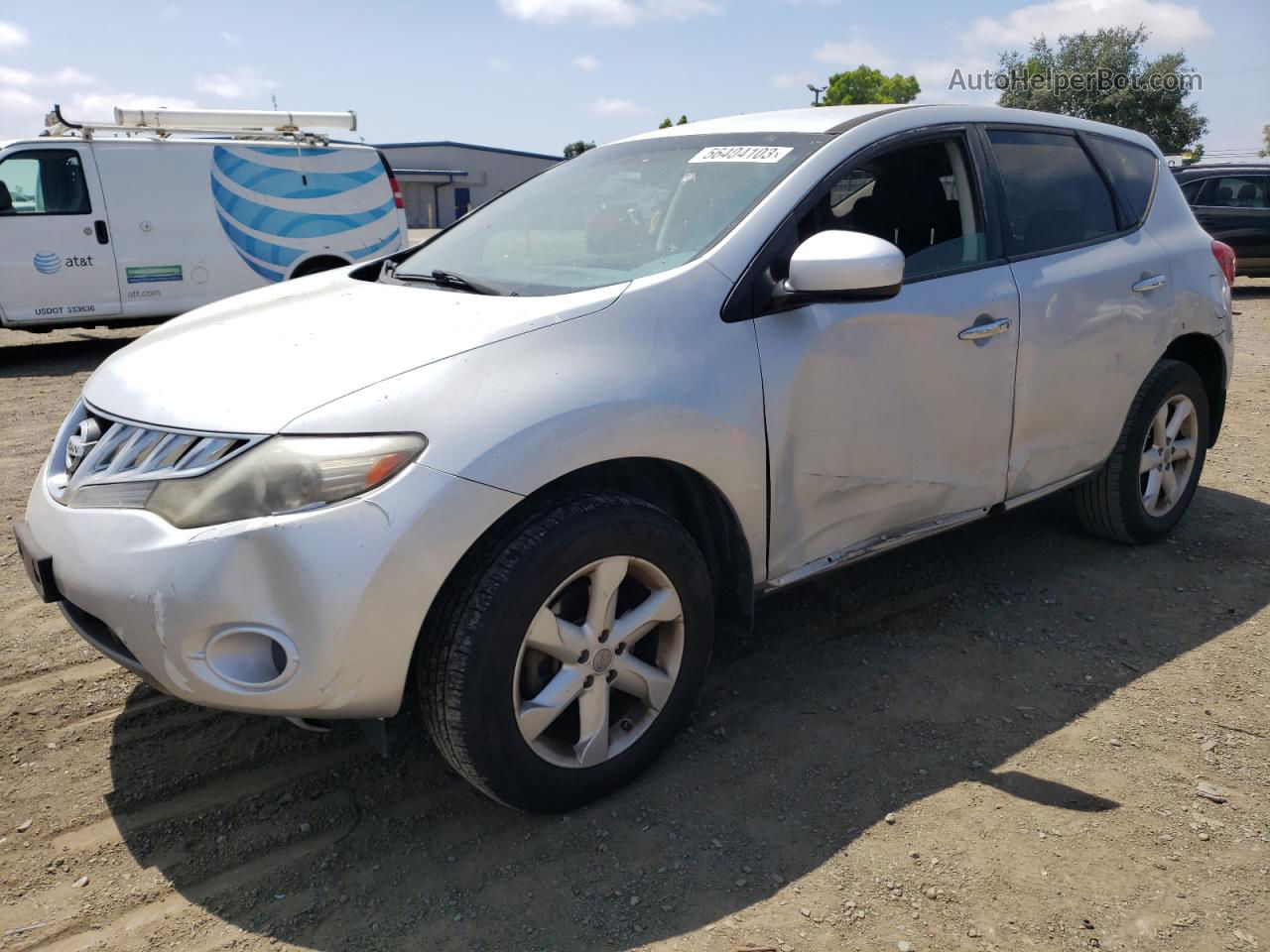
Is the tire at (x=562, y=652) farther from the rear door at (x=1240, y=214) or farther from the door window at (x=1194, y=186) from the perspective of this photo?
the door window at (x=1194, y=186)

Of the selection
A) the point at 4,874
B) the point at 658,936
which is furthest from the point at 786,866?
the point at 4,874

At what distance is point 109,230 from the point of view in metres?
9.52

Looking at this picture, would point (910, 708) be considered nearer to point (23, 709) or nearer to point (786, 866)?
point (786, 866)

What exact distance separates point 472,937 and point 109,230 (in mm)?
9403

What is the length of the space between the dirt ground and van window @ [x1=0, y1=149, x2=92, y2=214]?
23.6 ft

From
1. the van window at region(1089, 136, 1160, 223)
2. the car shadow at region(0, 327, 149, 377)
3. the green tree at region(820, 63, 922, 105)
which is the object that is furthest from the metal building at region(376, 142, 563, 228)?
the van window at region(1089, 136, 1160, 223)

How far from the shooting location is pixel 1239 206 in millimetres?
13680

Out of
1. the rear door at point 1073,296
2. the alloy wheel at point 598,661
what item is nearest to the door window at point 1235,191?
the rear door at point 1073,296

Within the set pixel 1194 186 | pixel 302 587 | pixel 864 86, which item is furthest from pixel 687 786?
pixel 864 86

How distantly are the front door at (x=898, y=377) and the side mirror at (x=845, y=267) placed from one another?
0.57ft

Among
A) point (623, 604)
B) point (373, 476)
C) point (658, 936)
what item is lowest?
point (658, 936)

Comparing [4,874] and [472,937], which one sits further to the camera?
[4,874]

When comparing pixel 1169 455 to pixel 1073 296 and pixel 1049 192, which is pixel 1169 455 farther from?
pixel 1049 192

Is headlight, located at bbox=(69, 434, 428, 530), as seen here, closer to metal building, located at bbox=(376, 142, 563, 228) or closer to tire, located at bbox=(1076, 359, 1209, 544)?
tire, located at bbox=(1076, 359, 1209, 544)
